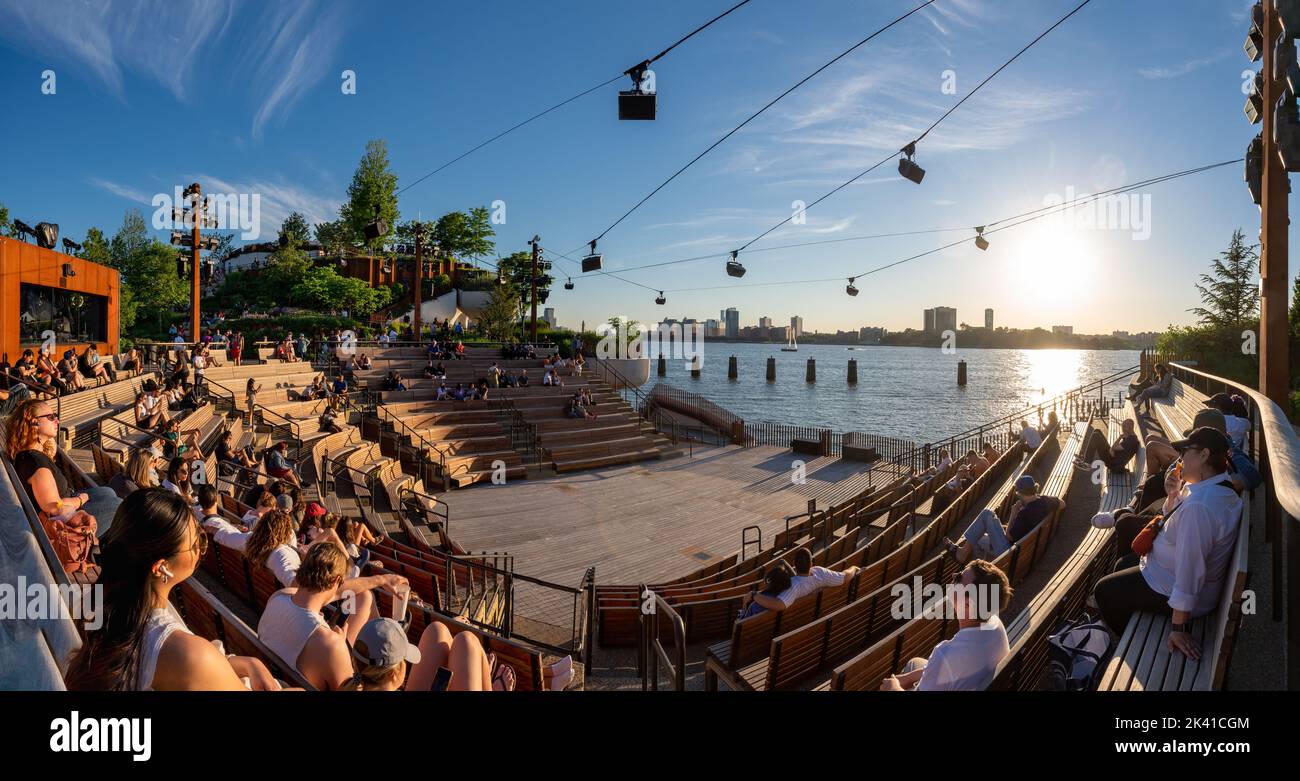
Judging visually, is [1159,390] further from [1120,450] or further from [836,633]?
[836,633]

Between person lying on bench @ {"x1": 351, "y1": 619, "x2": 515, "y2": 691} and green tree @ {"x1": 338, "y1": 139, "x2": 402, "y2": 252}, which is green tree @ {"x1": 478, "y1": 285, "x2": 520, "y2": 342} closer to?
green tree @ {"x1": 338, "y1": 139, "x2": 402, "y2": 252}

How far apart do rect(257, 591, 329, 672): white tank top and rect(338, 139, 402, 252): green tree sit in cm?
5731

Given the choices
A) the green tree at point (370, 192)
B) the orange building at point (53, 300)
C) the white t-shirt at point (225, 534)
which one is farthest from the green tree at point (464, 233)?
the white t-shirt at point (225, 534)

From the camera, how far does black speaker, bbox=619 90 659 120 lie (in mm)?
7613

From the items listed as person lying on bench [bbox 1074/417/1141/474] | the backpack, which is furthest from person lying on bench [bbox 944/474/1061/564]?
person lying on bench [bbox 1074/417/1141/474]

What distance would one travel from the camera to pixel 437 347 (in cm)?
2705

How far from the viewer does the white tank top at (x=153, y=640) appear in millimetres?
1848

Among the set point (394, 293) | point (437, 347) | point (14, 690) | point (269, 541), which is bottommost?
point (269, 541)

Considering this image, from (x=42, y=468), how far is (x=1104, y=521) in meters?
9.46

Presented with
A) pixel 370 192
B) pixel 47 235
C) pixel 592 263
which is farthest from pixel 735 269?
pixel 370 192

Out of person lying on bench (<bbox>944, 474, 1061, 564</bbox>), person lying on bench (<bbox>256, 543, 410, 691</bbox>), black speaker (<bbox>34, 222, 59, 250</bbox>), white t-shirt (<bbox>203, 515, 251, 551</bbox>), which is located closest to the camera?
person lying on bench (<bbox>256, 543, 410, 691</bbox>)

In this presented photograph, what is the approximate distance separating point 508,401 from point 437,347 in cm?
638
